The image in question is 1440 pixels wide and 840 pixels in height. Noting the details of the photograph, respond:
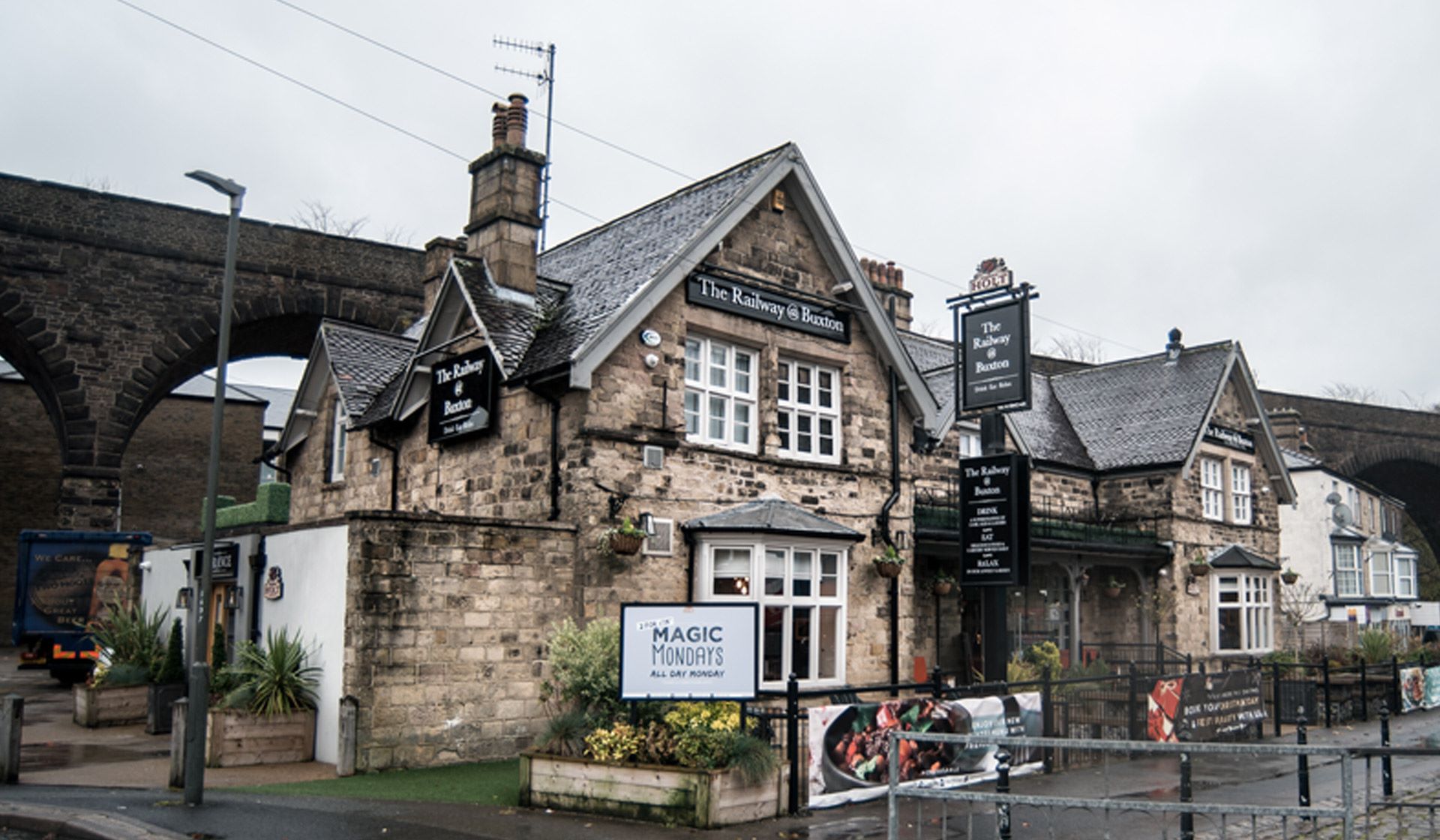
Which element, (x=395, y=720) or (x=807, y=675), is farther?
(x=807, y=675)

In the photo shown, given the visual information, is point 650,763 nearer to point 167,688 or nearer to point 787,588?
point 787,588

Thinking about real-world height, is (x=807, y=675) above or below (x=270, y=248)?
below

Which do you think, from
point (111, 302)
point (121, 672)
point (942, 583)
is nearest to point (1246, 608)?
point (942, 583)

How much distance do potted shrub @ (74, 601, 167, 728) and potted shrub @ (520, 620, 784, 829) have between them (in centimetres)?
951

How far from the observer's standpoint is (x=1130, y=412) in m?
31.2

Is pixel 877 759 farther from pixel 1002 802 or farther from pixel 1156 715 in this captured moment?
A: pixel 1156 715

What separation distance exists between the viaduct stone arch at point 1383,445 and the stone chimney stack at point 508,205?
146 ft

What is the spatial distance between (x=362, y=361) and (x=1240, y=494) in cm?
2275

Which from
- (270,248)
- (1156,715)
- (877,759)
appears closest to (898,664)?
(1156,715)

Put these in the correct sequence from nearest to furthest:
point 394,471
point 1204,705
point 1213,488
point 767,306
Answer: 1. point 1204,705
2. point 767,306
3. point 394,471
4. point 1213,488

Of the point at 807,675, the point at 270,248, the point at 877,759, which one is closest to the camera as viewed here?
the point at 877,759

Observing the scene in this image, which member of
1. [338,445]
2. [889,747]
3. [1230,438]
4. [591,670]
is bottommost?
[889,747]

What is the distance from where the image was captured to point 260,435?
4500 cm

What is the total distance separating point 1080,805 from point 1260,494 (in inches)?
Answer: 1046
